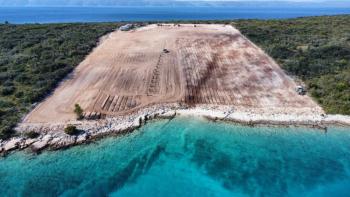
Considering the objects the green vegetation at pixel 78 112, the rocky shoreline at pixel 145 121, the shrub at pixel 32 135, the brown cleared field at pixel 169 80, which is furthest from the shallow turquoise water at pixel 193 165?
the brown cleared field at pixel 169 80

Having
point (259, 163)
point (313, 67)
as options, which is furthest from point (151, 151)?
point (313, 67)

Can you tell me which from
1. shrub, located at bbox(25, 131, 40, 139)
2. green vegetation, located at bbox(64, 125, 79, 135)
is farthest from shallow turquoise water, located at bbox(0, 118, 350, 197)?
shrub, located at bbox(25, 131, 40, 139)

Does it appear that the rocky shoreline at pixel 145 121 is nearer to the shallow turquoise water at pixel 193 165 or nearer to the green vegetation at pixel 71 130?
the green vegetation at pixel 71 130

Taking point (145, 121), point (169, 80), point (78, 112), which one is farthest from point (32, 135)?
A: point (169, 80)

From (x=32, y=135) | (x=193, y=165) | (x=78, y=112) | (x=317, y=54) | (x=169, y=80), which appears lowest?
(x=193, y=165)

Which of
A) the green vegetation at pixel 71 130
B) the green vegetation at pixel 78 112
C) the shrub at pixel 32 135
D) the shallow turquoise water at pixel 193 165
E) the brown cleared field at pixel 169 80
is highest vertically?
the brown cleared field at pixel 169 80

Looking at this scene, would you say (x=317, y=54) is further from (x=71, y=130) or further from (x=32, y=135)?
(x=32, y=135)

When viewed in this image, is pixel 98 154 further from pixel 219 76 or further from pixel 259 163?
pixel 219 76
